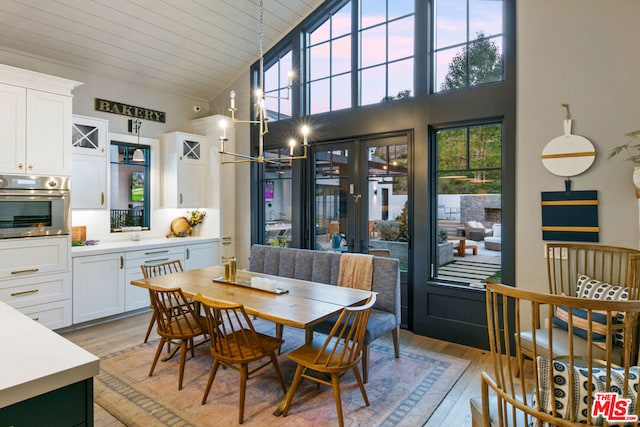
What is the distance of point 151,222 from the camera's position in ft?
17.4

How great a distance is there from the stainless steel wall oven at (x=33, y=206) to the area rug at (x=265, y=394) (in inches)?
60.8

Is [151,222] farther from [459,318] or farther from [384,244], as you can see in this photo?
[459,318]

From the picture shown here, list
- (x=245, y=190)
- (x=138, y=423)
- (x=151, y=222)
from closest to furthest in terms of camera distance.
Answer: (x=138, y=423) < (x=151, y=222) < (x=245, y=190)

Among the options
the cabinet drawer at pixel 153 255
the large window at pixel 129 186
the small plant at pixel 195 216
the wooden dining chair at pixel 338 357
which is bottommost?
the wooden dining chair at pixel 338 357

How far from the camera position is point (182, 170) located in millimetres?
5273

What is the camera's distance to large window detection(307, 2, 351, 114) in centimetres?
469

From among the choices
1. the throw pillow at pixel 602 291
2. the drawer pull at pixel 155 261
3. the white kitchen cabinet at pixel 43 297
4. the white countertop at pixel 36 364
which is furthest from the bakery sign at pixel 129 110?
the throw pillow at pixel 602 291

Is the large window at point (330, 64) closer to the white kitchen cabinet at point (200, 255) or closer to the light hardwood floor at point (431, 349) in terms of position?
the white kitchen cabinet at point (200, 255)

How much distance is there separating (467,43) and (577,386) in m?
3.54

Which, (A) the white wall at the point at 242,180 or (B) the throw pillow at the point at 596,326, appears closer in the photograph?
(B) the throw pillow at the point at 596,326

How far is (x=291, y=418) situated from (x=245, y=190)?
12.5ft

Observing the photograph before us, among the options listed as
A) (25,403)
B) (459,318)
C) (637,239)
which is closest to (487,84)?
(637,239)

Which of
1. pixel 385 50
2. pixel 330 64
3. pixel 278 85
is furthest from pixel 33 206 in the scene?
pixel 385 50

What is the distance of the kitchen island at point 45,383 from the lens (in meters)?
0.97
